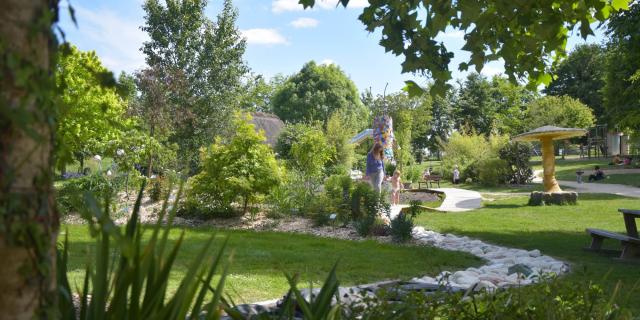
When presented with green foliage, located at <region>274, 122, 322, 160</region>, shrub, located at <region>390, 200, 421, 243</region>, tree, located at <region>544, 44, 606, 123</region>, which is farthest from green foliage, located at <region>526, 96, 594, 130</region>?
shrub, located at <region>390, 200, 421, 243</region>

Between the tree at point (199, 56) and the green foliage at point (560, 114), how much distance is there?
23.5 m

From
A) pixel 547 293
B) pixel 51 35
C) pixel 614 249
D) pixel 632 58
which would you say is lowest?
pixel 614 249

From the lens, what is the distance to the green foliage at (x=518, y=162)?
24.3 m

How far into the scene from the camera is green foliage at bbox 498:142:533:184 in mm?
Result: 24281

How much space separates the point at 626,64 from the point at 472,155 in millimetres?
15051

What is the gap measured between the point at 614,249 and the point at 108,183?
10.3m

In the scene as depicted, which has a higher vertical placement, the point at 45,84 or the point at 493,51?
the point at 493,51

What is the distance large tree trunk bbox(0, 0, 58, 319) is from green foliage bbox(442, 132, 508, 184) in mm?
24445

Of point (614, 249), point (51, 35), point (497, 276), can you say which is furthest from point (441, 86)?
point (614, 249)

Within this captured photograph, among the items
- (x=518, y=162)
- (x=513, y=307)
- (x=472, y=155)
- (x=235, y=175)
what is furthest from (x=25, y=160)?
(x=472, y=155)

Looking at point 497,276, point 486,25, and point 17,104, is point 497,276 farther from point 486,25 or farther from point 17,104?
point 17,104

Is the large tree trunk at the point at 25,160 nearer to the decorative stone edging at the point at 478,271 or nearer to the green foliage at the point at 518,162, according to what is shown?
the decorative stone edging at the point at 478,271

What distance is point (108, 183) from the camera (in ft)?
41.2

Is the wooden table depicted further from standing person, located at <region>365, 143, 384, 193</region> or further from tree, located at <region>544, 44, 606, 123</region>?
tree, located at <region>544, 44, 606, 123</region>
